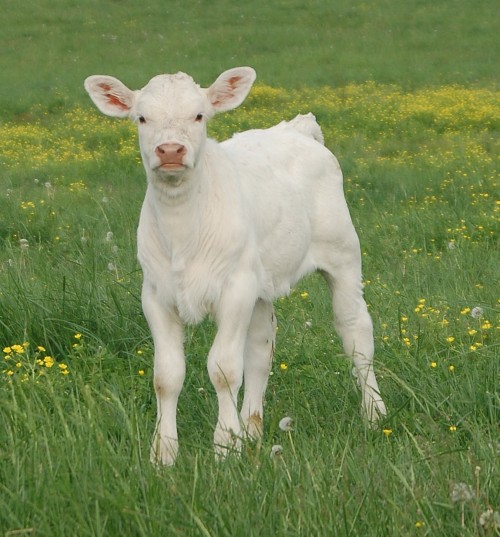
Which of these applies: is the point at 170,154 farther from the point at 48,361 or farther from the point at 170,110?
the point at 48,361

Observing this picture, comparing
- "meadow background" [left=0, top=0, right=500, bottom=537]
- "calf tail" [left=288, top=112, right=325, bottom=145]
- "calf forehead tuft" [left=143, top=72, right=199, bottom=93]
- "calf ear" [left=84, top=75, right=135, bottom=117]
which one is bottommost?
"meadow background" [left=0, top=0, right=500, bottom=537]

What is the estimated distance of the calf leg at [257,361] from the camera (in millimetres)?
5855

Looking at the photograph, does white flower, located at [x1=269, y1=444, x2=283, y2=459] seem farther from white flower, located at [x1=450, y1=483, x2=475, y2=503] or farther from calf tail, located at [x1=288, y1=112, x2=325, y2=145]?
calf tail, located at [x1=288, y1=112, x2=325, y2=145]

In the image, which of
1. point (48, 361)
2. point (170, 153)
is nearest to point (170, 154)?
point (170, 153)

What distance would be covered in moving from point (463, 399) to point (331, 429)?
0.60 m

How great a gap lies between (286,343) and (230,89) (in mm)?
→ 1800

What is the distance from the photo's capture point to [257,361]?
19.5ft

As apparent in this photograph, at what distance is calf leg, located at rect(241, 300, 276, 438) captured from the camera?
19.2ft

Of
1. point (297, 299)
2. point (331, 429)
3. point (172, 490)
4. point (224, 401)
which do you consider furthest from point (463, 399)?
point (297, 299)

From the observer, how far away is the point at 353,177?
13.6 m

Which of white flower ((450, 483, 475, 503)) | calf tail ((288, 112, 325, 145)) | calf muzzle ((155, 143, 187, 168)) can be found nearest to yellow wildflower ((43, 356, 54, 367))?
calf muzzle ((155, 143, 187, 168))

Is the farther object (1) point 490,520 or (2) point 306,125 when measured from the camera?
(2) point 306,125

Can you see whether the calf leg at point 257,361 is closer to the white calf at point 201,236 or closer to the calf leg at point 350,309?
the white calf at point 201,236

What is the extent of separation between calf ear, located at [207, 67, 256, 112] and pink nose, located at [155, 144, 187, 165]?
1.85ft
